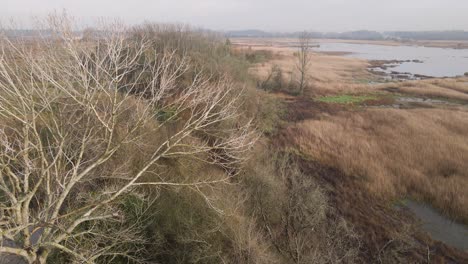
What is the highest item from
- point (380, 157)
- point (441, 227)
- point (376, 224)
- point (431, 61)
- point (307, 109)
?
point (431, 61)

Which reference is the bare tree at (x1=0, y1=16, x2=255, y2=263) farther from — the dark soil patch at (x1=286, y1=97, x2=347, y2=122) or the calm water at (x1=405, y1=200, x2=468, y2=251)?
the dark soil patch at (x1=286, y1=97, x2=347, y2=122)

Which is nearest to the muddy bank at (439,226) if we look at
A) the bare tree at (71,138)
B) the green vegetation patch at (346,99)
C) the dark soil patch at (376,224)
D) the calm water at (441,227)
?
the calm water at (441,227)

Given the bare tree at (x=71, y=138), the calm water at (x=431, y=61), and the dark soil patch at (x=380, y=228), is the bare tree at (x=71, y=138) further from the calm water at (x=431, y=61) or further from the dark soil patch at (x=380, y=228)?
the calm water at (x=431, y=61)

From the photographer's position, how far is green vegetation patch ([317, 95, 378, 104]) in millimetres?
33562

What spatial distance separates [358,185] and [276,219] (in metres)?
6.32

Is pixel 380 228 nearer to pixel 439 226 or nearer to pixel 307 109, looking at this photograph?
pixel 439 226

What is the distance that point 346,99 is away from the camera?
34500 mm

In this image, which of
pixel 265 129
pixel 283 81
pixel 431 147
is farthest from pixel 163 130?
pixel 283 81

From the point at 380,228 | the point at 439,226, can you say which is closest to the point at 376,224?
the point at 380,228

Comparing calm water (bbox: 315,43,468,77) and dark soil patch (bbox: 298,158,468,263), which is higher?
calm water (bbox: 315,43,468,77)

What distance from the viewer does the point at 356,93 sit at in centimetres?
3784

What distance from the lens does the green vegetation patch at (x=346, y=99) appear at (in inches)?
1321

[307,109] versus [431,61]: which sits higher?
[431,61]

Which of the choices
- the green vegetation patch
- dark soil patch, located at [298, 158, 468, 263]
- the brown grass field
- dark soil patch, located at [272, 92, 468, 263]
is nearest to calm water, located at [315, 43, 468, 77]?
the green vegetation patch
